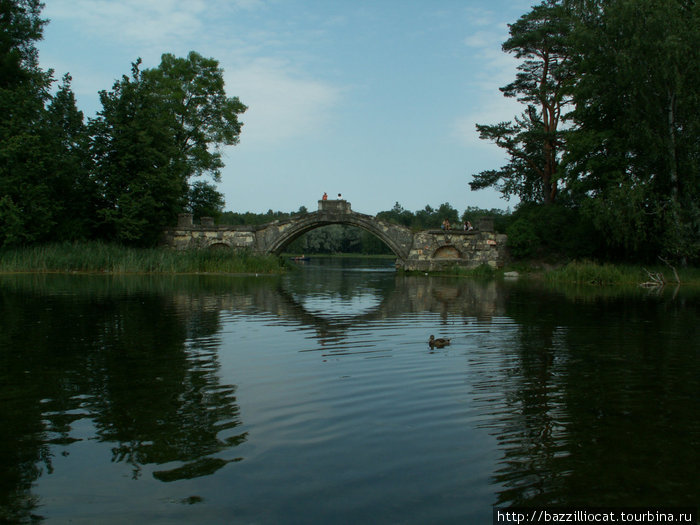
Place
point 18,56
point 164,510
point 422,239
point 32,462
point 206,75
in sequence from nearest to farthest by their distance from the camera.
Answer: point 164,510, point 32,462, point 18,56, point 422,239, point 206,75

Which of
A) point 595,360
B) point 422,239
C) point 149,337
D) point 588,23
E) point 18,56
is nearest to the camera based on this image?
point 595,360

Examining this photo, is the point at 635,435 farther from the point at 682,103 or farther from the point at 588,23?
the point at 588,23

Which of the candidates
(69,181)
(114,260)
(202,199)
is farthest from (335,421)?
(202,199)

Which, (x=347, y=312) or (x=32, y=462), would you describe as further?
(x=347, y=312)

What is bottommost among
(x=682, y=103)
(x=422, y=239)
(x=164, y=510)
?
(x=164, y=510)

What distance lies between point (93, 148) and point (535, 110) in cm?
2327

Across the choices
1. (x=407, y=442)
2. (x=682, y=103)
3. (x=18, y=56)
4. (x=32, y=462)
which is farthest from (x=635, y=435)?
(x=18, y=56)

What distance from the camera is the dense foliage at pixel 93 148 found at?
27906mm

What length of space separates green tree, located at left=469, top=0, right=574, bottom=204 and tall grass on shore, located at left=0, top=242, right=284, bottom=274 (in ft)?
48.2

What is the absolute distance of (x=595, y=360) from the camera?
743 cm

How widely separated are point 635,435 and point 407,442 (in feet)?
5.64

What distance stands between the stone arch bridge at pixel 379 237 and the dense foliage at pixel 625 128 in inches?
79.3

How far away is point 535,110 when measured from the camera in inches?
1300

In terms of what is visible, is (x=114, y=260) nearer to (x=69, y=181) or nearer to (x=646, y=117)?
(x=69, y=181)
